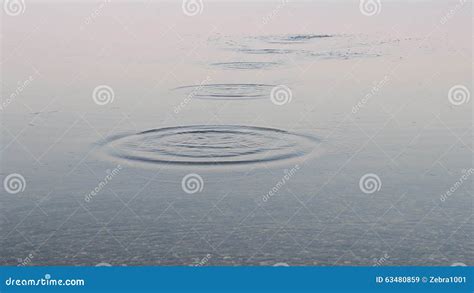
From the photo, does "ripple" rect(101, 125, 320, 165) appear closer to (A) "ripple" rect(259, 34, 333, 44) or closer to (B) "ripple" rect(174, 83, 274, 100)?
(B) "ripple" rect(174, 83, 274, 100)

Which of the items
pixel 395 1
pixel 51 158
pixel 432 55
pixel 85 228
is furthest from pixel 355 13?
pixel 85 228

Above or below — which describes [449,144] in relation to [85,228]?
above

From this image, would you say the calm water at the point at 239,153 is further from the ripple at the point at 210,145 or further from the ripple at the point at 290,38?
the ripple at the point at 290,38

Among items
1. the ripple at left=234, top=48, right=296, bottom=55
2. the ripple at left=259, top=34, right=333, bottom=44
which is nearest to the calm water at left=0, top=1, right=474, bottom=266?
the ripple at left=234, top=48, right=296, bottom=55

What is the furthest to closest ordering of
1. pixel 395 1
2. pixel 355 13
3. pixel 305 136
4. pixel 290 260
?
pixel 395 1
pixel 355 13
pixel 305 136
pixel 290 260

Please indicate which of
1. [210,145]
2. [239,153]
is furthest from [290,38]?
[239,153]

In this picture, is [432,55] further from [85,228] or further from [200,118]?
[85,228]

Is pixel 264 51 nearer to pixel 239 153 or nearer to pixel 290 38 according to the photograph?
pixel 290 38
